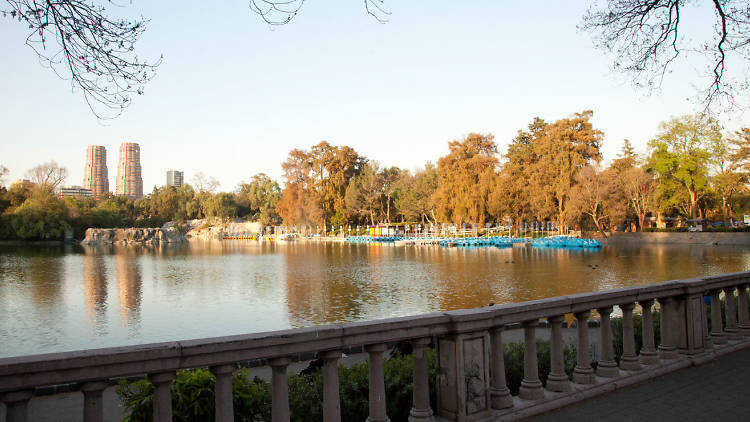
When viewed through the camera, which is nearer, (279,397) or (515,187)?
(279,397)

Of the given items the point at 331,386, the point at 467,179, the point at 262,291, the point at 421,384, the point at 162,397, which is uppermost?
the point at 467,179

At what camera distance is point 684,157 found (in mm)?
56500

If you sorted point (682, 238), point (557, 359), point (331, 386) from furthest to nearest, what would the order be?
1. point (682, 238)
2. point (557, 359)
3. point (331, 386)

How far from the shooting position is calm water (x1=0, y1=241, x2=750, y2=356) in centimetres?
1812

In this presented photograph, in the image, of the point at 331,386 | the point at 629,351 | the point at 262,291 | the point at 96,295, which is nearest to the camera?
the point at 331,386

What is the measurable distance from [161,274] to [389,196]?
5693 centimetres

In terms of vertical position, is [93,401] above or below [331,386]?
above

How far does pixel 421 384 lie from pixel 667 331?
367 centimetres

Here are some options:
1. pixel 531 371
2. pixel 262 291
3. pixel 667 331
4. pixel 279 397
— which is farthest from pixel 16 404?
pixel 262 291

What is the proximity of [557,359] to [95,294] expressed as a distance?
1103 inches

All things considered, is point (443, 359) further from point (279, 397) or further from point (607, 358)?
point (607, 358)

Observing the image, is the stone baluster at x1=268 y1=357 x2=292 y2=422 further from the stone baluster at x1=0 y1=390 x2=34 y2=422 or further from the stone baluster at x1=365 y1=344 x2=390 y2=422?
the stone baluster at x1=0 y1=390 x2=34 y2=422

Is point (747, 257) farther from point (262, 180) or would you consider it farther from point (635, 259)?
point (262, 180)

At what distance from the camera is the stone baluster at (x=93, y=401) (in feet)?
8.52
